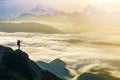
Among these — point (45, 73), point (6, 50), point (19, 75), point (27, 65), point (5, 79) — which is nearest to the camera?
point (5, 79)

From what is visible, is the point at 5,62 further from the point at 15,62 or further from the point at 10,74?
the point at 10,74

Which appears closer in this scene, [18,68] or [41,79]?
[18,68]

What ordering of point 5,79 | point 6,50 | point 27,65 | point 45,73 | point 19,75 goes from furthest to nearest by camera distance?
1. point 45,73
2. point 6,50
3. point 27,65
4. point 19,75
5. point 5,79

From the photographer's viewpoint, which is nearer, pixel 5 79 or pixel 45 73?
pixel 5 79

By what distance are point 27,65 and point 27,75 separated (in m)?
5.46

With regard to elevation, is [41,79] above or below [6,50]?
below

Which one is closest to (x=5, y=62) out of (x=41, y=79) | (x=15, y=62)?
(x=15, y=62)

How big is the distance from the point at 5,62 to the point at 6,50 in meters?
16.0

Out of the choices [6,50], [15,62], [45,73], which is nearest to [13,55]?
[15,62]

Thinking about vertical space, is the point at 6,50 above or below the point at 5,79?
above

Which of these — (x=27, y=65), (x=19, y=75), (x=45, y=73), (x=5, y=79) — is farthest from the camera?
(x=45, y=73)

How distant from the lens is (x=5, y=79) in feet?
430

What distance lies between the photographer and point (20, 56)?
152 metres

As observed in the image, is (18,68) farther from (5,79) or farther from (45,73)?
(45,73)
